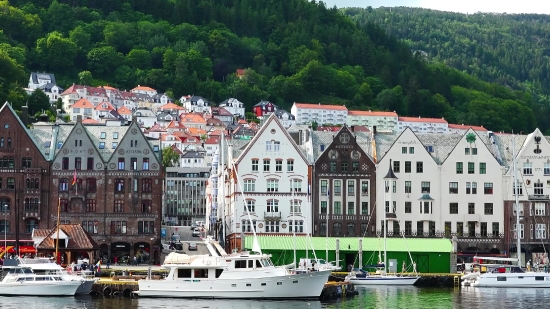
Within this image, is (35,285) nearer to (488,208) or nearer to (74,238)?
(74,238)

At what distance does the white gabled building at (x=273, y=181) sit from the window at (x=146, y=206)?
27.1 feet

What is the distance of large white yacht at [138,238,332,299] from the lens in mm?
85500

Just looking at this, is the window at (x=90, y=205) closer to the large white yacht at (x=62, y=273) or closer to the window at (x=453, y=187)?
the large white yacht at (x=62, y=273)

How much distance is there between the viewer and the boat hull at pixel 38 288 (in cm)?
8738

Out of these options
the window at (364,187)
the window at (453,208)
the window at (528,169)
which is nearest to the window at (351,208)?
the window at (364,187)

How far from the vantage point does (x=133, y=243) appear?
371 feet

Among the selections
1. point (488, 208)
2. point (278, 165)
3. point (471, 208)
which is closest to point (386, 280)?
point (471, 208)

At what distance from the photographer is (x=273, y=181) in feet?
384

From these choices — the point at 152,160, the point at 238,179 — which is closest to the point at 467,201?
the point at 238,179

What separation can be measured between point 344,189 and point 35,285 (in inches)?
1559

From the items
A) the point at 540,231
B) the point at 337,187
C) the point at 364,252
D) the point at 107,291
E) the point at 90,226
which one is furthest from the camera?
the point at 540,231

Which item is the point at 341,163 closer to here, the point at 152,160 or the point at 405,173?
the point at 405,173

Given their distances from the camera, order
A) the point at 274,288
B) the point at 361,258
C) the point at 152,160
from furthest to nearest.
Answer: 1. the point at 152,160
2. the point at 361,258
3. the point at 274,288

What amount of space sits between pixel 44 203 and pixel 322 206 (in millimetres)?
27521
